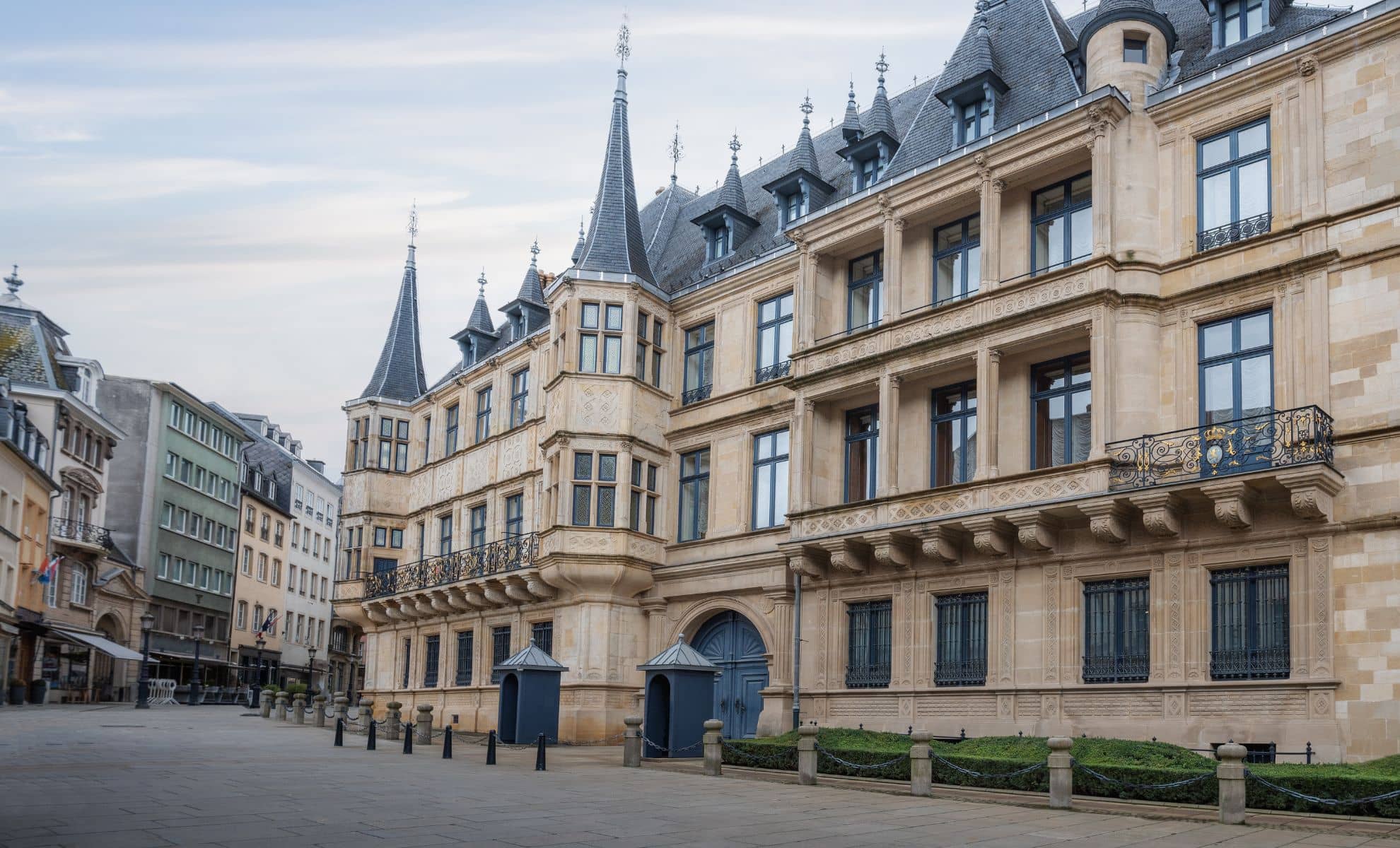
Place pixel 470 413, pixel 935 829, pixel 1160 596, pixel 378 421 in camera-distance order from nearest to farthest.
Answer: pixel 935 829 < pixel 1160 596 < pixel 470 413 < pixel 378 421

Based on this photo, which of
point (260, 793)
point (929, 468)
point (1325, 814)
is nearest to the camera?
point (1325, 814)

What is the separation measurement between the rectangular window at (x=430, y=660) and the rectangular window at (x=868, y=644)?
17.6 m

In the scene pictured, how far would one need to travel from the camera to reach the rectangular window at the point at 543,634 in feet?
113

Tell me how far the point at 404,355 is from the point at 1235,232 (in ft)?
104

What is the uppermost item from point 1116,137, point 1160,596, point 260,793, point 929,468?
point 1116,137

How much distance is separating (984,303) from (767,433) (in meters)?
7.48

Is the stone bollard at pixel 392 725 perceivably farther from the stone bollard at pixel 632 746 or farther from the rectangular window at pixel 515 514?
the stone bollard at pixel 632 746

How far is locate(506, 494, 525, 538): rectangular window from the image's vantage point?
3706cm

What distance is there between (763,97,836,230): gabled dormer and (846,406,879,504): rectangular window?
216 inches

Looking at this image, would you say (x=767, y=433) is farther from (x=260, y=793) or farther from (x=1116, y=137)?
(x=260, y=793)

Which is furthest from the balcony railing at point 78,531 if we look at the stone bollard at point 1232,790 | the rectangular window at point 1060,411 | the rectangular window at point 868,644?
the stone bollard at point 1232,790

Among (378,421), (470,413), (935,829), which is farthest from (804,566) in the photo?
(378,421)

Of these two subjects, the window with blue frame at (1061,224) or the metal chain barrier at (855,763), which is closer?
the metal chain barrier at (855,763)

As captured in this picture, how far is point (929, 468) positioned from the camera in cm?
2675
